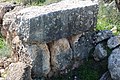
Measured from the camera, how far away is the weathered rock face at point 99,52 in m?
7.45

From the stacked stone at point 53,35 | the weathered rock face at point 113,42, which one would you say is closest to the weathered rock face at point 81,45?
the stacked stone at point 53,35

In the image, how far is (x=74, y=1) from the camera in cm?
787

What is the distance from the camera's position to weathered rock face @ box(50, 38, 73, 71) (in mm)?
7207

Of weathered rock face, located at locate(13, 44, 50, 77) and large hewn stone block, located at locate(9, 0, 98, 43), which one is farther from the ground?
large hewn stone block, located at locate(9, 0, 98, 43)

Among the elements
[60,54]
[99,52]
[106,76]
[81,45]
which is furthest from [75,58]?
[106,76]

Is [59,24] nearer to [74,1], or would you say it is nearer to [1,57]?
[74,1]

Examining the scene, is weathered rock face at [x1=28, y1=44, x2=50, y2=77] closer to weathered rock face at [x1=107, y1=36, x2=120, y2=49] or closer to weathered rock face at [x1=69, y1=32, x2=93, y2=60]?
weathered rock face at [x1=69, y1=32, x2=93, y2=60]

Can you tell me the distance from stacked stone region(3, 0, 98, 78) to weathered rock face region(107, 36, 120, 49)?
18.4 inches

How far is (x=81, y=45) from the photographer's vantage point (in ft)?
24.7

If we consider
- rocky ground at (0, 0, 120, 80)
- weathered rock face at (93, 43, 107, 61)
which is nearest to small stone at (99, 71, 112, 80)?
rocky ground at (0, 0, 120, 80)

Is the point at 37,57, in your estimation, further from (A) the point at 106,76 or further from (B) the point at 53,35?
(A) the point at 106,76

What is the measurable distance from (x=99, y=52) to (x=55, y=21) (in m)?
1.35

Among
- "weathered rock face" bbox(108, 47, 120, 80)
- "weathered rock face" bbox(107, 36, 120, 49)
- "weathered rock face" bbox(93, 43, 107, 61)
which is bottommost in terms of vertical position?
"weathered rock face" bbox(108, 47, 120, 80)

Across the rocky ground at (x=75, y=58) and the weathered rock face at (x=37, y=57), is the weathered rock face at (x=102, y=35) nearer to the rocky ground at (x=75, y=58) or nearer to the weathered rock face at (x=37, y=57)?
the rocky ground at (x=75, y=58)
